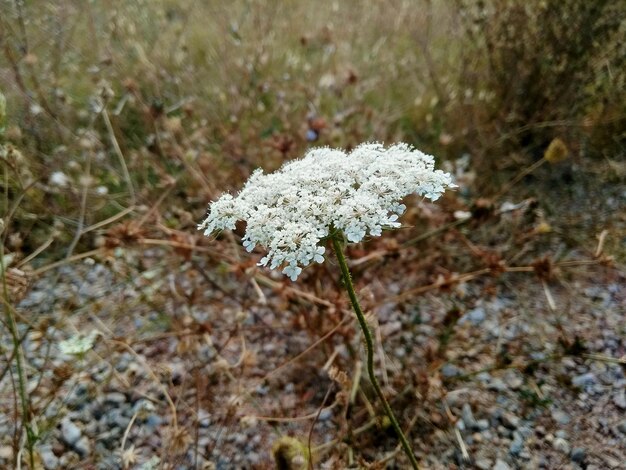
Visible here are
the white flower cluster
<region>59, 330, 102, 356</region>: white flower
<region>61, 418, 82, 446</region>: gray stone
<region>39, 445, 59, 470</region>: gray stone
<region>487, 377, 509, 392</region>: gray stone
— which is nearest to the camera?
the white flower cluster

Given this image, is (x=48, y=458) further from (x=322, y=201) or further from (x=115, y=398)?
(x=322, y=201)

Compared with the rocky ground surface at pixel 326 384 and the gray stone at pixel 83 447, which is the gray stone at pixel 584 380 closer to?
the rocky ground surface at pixel 326 384

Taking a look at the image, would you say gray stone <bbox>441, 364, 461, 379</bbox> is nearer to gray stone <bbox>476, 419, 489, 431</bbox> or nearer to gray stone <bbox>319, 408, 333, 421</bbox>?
gray stone <bbox>476, 419, 489, 431</bbox>

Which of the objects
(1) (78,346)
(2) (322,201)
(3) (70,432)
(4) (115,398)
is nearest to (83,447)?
(3) (70,432)

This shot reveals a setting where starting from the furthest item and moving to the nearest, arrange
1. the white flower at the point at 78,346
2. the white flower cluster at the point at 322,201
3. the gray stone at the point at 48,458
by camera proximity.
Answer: the gray stone at the point at 48,458 < the white flower at the point at 78,346 < the white flower cluster at the point at 322,201

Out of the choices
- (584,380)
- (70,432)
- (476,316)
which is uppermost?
(476,316)

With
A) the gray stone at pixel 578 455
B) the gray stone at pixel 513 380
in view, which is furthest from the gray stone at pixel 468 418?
the gray stone at pixel 578 455

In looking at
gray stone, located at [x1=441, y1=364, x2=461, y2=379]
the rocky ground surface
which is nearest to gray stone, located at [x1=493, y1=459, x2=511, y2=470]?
the rocky ground surface
